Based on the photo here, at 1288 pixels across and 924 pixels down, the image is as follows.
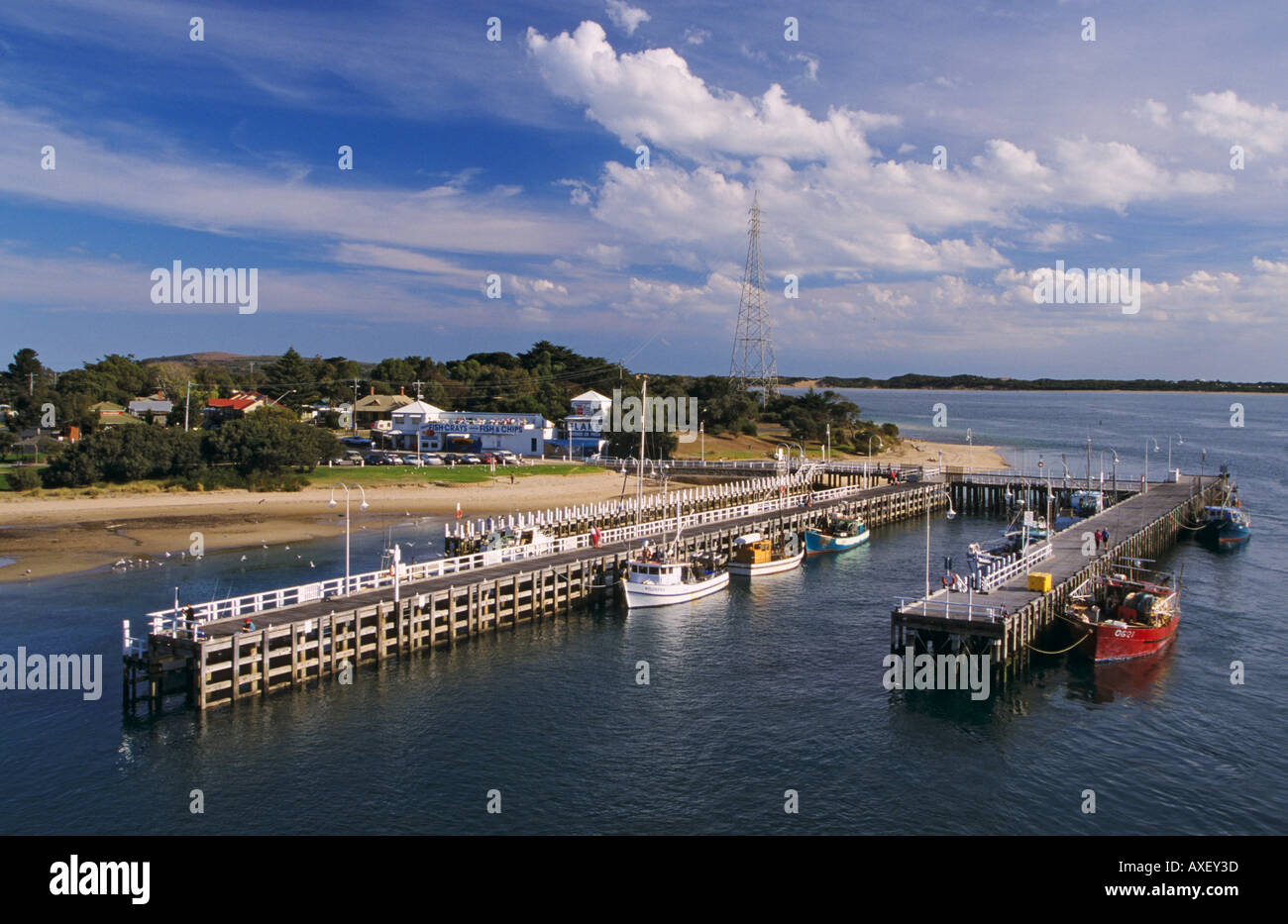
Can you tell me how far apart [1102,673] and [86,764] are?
38.7m

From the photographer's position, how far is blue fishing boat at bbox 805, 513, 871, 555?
7000 cm

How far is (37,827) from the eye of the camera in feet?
81.2

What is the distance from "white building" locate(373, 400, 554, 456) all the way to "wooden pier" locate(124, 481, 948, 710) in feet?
181

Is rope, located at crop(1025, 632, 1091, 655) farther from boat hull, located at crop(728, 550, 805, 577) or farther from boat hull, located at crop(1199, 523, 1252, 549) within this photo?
boat hull, located at crop(1199, 523, 1252, 549)

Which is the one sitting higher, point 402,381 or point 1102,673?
point 402,381

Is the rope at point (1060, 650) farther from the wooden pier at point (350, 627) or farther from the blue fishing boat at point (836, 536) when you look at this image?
the blue fishing boat at point (836, 536)

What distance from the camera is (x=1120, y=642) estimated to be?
40.7 m

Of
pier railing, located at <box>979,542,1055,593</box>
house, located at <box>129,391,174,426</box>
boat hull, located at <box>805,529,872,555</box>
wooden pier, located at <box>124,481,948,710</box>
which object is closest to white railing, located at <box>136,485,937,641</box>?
wooden pier, located at <box>124,481,948,710</box>

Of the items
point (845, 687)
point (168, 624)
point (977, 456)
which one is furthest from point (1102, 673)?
point (977, 456)
